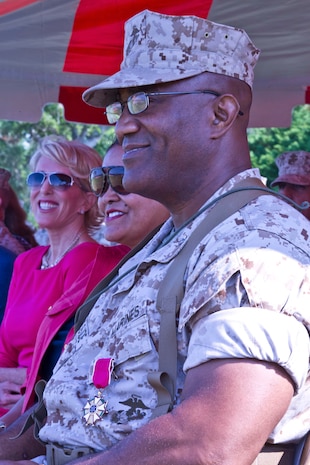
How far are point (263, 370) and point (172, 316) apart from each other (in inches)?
12.4

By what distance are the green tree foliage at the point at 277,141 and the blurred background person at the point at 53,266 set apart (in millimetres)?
7457

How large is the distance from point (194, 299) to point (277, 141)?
11.6 m

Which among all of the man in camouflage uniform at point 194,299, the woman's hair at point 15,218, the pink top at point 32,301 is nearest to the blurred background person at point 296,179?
the woman's hair at point 15,218

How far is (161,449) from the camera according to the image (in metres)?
1.82

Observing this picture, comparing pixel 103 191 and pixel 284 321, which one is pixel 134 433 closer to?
pixel 284 321

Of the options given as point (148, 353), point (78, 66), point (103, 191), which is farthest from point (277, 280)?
point (78, 66)

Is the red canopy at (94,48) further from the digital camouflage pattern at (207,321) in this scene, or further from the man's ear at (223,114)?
the digital camouflage pattern at (207,321)

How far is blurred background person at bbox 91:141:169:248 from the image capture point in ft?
11.4

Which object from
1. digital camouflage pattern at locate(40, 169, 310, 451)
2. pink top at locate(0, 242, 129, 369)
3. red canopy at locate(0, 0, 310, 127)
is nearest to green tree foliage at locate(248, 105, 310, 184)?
red canopy at locate(0, 0, 310, 127)

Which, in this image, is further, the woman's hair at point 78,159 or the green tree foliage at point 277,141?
the green tree foliage at point 277,141

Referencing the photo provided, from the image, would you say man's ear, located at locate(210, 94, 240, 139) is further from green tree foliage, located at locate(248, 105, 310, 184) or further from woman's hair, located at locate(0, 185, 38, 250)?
green tree foliage, located at locate(248, 105, 310, 184)

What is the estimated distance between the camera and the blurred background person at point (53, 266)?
3.30m

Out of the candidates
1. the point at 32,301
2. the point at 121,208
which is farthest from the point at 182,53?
the point at 32,301

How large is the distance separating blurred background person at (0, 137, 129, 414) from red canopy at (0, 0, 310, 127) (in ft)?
1.80
